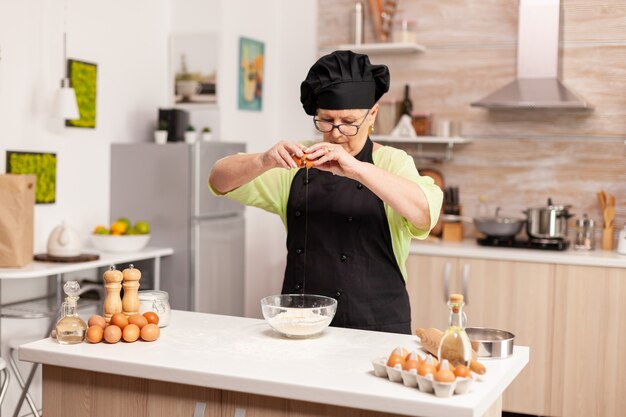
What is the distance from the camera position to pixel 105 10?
4945 millimetres

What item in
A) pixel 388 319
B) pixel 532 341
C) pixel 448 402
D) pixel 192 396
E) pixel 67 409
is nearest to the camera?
pixel 448 402

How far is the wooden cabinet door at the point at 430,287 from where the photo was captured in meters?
4.73

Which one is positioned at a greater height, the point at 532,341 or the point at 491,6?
the point at 491,6

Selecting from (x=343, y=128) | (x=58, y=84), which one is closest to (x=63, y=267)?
(x=58, y=84)

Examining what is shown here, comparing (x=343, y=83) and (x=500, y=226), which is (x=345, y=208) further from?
(x=500, y=226)

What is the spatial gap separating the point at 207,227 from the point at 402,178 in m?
2.55

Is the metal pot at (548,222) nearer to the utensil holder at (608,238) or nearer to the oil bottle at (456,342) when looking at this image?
the utensil holder at (608,238)

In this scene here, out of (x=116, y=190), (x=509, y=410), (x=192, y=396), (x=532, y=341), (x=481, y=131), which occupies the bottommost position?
(x=509, y=410)

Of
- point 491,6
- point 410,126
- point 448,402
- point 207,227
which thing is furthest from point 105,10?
point 448,402

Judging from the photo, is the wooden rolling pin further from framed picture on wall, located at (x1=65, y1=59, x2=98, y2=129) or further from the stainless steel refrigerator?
framed picture on wall, located at (x1=65, y1=59, x2=98, y2=129)

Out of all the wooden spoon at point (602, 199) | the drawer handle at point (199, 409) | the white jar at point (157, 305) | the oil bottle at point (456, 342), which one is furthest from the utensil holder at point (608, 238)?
the drawer handle at point (199, 409)

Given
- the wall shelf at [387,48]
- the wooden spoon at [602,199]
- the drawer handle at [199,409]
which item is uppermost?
the wall shelf at [387,48]

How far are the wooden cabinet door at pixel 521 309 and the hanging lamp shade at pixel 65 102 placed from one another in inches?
90.0

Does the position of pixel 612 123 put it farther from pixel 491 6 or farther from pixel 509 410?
pixel 509 410
